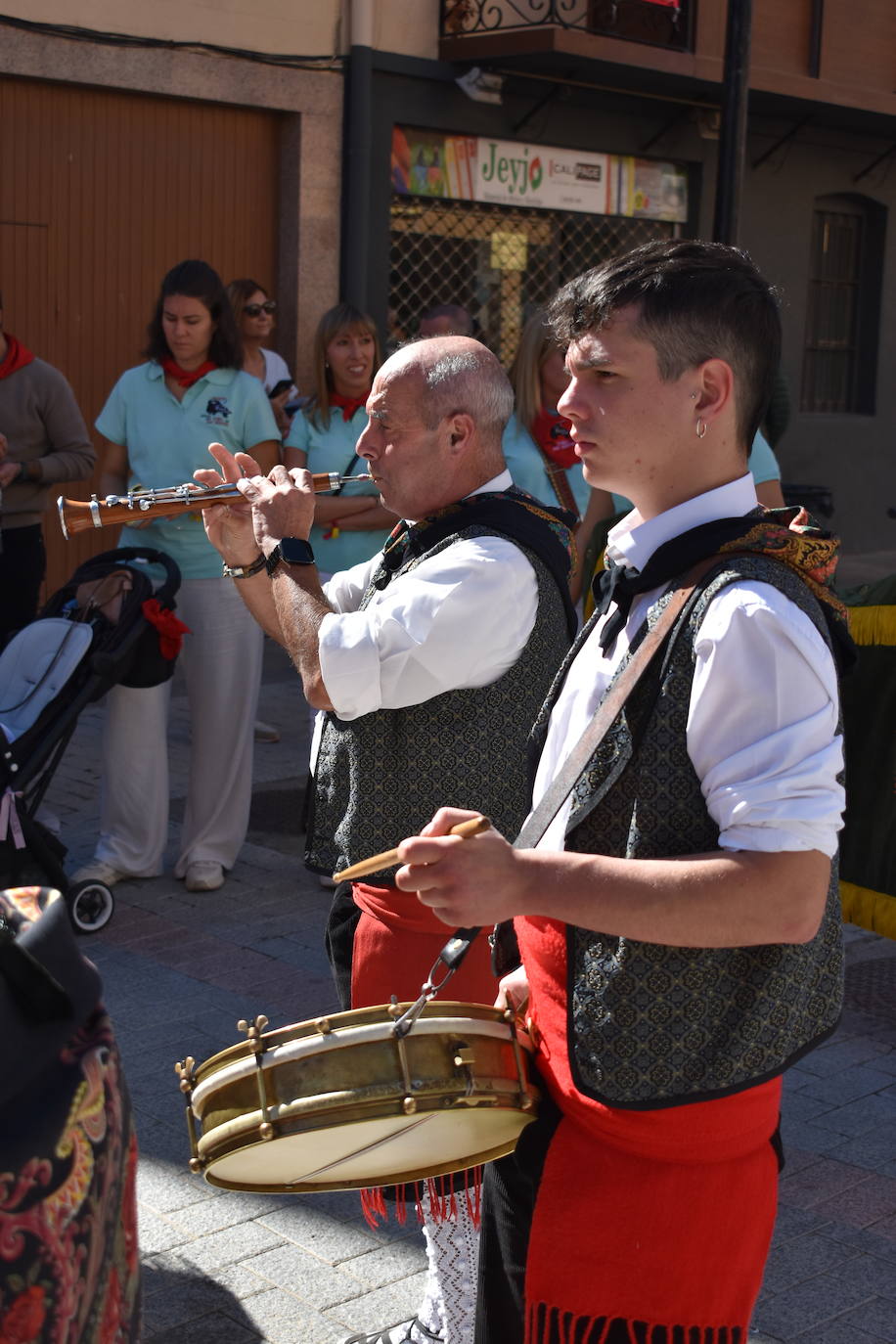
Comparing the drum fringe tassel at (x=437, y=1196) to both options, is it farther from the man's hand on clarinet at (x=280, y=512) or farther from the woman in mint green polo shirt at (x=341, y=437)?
the woman in mint green polo shirt at (x=341, y=437)

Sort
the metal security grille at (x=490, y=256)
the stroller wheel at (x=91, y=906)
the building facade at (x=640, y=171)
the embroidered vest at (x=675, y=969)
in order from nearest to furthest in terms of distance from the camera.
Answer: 1. the embroidered vest at (x=675, y=969)
2. the stroller wheel at (x=91, y=906)
3. the building facade at (x=640, y=171)
4. the metal security grille at (x=490, y=256)

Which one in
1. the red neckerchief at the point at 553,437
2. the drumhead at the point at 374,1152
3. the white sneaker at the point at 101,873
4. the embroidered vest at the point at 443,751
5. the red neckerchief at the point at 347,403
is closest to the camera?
the drumhead at the point at 374,1152

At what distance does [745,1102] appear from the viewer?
1861 mm

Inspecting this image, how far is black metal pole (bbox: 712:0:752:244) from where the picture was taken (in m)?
8.32

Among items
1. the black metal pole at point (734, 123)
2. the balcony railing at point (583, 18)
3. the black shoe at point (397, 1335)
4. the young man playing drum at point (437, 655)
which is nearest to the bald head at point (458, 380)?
the young man playing drum at point (437, 655)

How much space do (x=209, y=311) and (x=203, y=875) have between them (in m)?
2.04

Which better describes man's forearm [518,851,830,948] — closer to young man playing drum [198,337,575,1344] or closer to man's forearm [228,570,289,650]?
young man playing drum [198,337,575,1344]

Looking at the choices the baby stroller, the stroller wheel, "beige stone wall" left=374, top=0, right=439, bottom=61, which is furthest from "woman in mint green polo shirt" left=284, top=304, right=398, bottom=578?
"beige stone wall" left=374, top=0, right=439, bottom=61

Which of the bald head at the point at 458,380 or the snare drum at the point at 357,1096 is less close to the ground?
the bald head at the point at 458,380

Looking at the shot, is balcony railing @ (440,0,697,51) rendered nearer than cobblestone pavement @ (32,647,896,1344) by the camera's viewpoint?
No

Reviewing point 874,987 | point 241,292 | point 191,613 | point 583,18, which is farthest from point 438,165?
point 874,987

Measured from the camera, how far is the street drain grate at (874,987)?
4.81 meters

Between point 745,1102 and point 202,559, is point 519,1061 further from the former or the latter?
point 202,559

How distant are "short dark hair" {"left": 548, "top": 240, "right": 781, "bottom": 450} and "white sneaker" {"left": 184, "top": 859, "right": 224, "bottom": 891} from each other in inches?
159
